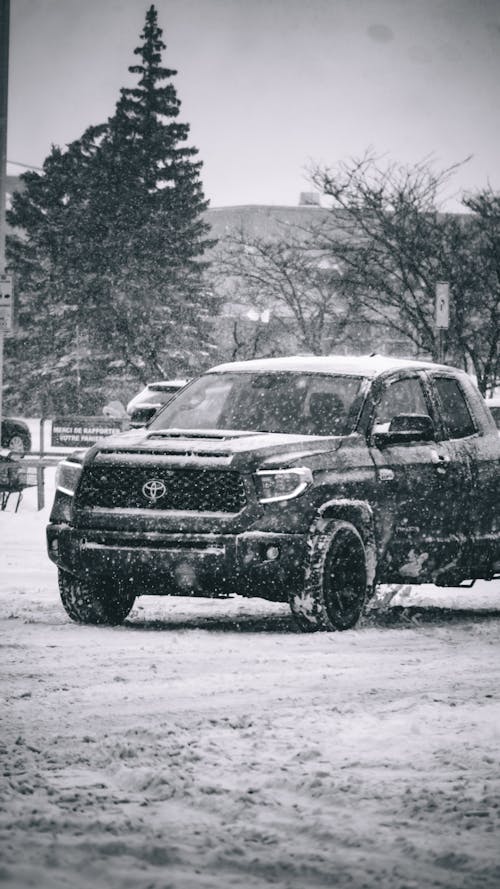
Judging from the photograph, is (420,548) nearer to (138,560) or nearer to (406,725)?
(138,560)

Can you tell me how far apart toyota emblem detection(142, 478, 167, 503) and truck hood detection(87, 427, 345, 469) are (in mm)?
145

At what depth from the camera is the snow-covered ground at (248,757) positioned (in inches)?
189

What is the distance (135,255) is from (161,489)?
175 feet

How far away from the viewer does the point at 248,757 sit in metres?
6.29

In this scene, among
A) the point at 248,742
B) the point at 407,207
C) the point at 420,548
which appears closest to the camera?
the point at 248,742

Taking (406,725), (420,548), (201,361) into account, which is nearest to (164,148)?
(201,361)

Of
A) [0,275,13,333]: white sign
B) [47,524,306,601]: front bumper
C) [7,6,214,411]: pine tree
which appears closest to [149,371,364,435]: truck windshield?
[47,524,306,601]: front bumper

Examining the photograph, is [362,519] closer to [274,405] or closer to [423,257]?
[274,405]

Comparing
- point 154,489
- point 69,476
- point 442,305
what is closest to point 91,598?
point 69,476

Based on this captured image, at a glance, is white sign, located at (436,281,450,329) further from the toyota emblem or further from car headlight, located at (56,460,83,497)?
the toyota emblem

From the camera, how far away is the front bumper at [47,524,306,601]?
31.9 ft

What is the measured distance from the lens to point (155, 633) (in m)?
10.2

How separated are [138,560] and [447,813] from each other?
4719mm

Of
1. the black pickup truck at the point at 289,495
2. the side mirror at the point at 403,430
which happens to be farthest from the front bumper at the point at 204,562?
the side mirror at the point at 403,430
